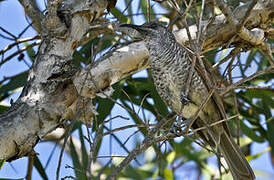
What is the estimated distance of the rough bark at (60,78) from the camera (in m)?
2.06

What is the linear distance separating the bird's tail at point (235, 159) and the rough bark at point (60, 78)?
2.14 ft

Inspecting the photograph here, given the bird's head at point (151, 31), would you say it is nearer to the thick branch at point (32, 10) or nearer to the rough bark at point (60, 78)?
the rough bark at point (60, 78)

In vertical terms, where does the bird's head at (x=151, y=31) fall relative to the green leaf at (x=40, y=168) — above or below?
above

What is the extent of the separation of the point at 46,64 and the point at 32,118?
30 cm

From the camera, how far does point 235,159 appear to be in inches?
105

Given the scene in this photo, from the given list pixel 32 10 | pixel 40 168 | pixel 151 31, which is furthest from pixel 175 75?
pixel 40 168

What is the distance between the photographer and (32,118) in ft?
6.86

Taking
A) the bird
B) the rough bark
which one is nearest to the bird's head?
the bird

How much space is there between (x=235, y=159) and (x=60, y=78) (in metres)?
1.19

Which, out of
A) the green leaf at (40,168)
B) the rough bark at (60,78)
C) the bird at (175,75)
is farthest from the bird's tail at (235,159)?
the green leaf at (40,168)

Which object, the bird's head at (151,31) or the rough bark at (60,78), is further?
the bird's head at (151,31)

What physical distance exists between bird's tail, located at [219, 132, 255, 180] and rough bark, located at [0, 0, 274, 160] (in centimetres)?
65

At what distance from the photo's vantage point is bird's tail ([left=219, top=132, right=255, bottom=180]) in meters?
2.55

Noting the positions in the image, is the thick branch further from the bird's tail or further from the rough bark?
the bird's tail
